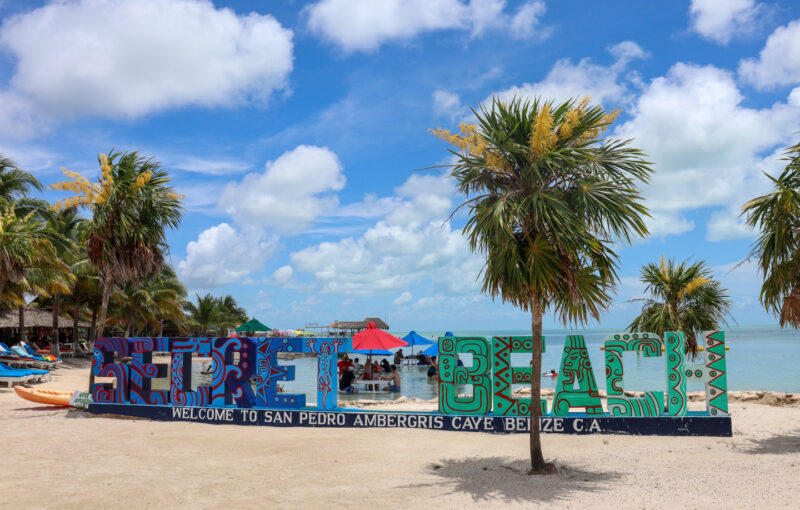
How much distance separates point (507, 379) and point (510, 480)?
4536mm

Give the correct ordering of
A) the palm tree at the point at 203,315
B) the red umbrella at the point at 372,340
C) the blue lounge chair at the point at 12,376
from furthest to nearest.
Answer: the palm tree at the point at 203,315, the blue lounge chair at the point at 12,376, the red umbrella at the point at 372,340

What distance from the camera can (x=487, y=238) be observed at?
9.52 metres

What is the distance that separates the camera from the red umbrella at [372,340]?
897 inches

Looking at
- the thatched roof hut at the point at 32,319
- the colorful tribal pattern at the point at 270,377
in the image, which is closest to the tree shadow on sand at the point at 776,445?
the colorful tribal pattern at the point at 270,377

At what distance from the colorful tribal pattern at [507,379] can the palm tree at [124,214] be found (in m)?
10.3

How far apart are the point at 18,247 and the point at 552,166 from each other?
2286 centimetres

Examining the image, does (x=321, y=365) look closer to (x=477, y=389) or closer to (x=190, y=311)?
(x=477, y=389)

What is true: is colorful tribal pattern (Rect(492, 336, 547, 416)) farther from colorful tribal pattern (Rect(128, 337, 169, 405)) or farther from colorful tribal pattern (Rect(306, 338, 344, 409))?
colorful tribal pattern (Rect(128, 337, 169, 405))

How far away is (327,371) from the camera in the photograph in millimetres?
14586

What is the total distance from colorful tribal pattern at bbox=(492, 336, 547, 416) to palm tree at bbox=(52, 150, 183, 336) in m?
10.3

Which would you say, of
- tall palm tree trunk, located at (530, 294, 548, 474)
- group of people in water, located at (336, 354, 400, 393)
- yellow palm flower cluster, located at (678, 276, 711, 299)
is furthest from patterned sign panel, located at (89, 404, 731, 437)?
group of people in water, located at (336, 354, 400, 393)

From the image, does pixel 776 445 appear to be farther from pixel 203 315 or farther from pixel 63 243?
pixel 203 315

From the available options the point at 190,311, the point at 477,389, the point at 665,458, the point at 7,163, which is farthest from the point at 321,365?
the point at 190,311

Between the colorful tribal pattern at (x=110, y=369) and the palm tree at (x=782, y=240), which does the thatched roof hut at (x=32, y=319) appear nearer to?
the colorful tribal pattern at (x=110, y=369)
